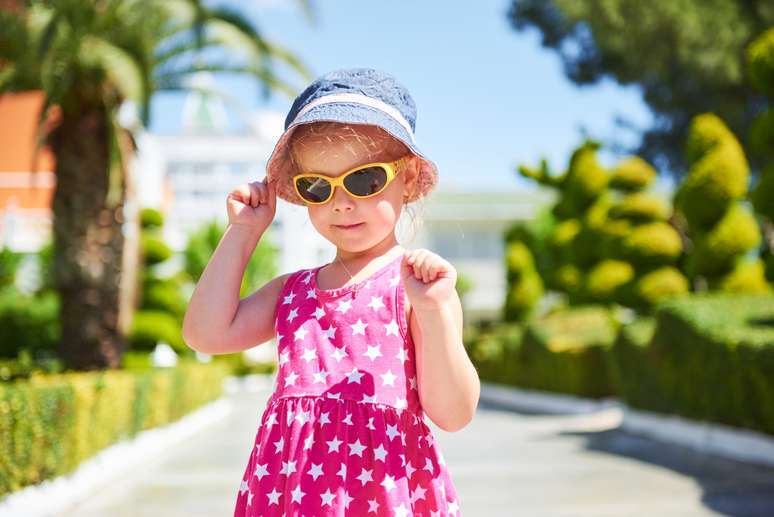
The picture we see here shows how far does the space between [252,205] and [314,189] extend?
24cm

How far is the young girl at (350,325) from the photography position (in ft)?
7.64

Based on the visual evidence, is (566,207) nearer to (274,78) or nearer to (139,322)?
(139,322)

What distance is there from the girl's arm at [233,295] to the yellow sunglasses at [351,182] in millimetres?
191

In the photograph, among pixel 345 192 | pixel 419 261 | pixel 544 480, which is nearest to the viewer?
pixel 419 261

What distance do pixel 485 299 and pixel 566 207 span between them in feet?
84.4

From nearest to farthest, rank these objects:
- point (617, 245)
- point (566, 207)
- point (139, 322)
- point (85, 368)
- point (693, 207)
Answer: point (85, 368) → point (693, 207) → point (617, 245) → point (139, 322) → point (566, 207)

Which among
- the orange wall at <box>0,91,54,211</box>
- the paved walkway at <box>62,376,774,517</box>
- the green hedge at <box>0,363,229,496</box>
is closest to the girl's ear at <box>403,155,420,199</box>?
the paved walkway at <box>62,376,774,517</box>

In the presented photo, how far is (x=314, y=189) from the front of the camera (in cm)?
248

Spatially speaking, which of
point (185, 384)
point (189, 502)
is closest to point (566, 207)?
point (185, 384)

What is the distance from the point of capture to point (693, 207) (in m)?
17.2

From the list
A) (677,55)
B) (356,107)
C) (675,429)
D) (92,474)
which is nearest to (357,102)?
(356,107)

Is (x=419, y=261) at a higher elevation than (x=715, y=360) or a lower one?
higher

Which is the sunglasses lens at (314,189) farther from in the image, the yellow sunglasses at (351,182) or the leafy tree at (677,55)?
the leafy tree at (677,55)

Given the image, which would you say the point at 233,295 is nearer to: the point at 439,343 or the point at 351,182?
the point at 351,182
